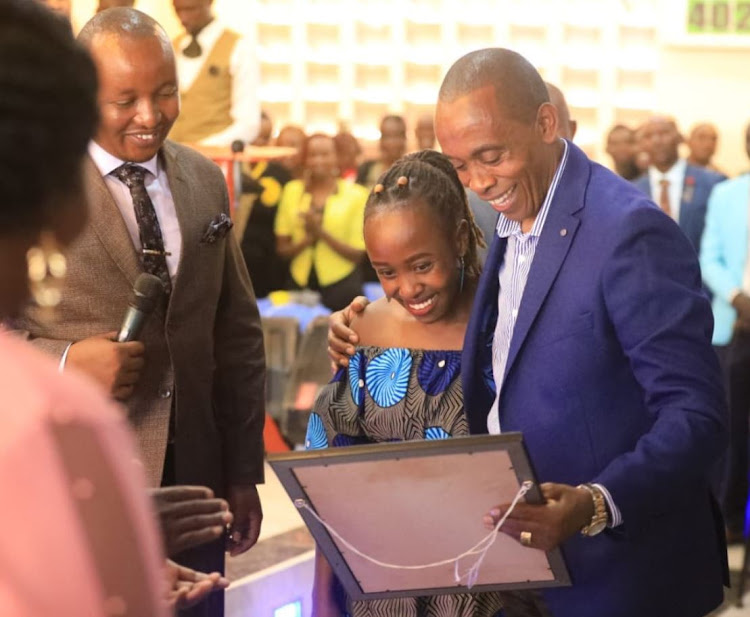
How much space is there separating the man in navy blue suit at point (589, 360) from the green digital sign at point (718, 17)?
31.6 feet

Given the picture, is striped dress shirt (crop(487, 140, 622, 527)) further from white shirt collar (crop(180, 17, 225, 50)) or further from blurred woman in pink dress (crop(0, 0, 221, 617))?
white shirt collar (crop(180, 17, 225, 50))

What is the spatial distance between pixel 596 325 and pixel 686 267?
0.19 m

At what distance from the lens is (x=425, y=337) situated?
267cm

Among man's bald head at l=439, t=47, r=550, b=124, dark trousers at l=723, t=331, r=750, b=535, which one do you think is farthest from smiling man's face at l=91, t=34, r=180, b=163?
dark trousers at l=723, t=331, r=750, b=535

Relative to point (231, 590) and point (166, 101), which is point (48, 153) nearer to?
point (166, 101)

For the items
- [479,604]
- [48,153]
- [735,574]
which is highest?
[48,153]

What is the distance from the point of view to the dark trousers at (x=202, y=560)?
2846mm

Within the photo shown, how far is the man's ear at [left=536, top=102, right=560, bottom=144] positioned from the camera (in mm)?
2415

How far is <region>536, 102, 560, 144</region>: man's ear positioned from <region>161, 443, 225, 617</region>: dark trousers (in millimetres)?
1098

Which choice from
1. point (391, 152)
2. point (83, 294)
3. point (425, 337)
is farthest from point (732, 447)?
point (83, 294)

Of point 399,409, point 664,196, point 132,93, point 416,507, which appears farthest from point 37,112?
point 664,196

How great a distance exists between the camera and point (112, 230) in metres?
2.71

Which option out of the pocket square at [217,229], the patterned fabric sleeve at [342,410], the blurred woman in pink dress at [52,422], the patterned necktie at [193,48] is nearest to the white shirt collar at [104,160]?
the pocket square at [217,229]

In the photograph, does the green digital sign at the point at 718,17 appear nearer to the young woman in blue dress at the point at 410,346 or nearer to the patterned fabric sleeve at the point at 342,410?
the young woman in blue dress at the point at 410,346
